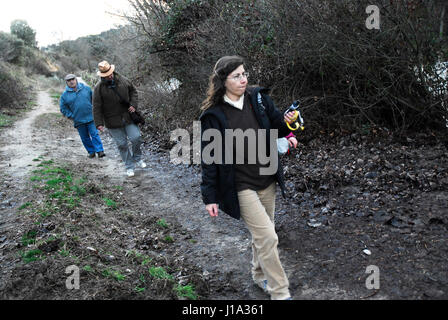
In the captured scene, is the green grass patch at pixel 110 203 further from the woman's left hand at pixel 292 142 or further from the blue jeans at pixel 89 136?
the woman's left hand at pixel 292 142

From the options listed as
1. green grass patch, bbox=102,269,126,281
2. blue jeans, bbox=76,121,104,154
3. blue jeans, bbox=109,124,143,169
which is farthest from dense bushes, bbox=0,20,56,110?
green grass patch, bbox=102,269,126,281

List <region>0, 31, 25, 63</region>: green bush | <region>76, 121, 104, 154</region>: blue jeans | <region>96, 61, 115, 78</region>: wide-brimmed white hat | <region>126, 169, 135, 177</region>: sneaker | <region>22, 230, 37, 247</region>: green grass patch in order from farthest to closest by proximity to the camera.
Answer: <region>0, 31, 25, 63</region>: green bush, <region>76, 121, 104, 154</region>: blue jeans, <region>126, 169, 135, 177</region>: sneaker, <region>96, 61, 115, 78</region>: wide-brimmed white hat, <region>22, 230, 37, 247</region>: green grass patch

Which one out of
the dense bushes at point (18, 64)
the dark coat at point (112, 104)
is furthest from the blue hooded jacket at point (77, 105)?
the dense bushes at point (18, 64)

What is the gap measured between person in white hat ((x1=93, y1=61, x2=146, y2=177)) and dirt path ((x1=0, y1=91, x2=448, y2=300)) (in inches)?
44.2

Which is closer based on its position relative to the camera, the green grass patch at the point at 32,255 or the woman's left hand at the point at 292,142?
the woman's left hand at the point at 292,142

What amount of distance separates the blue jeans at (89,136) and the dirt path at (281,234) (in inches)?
79.1

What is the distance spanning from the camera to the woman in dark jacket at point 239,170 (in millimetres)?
3100

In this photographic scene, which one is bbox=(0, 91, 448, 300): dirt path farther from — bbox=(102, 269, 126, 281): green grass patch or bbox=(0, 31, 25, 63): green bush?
bbox=(0, 31, 25, 63): green bush

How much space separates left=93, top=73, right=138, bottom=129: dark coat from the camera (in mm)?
7305

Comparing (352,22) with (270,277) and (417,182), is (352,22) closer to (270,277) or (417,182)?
(417,182)

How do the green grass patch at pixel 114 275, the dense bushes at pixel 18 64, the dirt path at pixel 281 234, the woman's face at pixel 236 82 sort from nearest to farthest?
1. the woman's face at pixel 236 82
2. the dirt path at pixel 281 234
3. the green grass patch at pixel 114 275
4. the dense bushes at pixel 18 64

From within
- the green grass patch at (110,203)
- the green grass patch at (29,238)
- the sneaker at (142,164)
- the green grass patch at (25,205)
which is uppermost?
the sneaker at (142,164)

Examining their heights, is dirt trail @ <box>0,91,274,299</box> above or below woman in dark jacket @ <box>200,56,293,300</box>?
below
